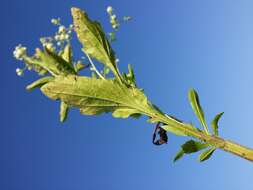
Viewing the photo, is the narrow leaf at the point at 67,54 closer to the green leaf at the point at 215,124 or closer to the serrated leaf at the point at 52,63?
the serrated leaf at the point at 52,63

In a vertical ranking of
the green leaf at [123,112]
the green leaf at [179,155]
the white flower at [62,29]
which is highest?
the white flower at [62,29]

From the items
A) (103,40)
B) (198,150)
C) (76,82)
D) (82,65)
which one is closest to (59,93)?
(76,82)

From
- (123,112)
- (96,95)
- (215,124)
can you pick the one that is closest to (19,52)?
(96,95)

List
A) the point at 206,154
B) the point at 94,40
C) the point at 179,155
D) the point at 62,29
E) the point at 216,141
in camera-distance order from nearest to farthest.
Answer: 1. the point at 216,141
2. the point at 206,154
3. the point at 179,155
4. the point at 94,40
5. the point at 62,29

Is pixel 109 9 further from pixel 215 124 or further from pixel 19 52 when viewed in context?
pixel 215 124

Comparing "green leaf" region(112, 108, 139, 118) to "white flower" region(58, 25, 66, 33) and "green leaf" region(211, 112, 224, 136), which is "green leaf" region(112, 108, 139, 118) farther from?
"white flower" region(58, 25, 66, 33)

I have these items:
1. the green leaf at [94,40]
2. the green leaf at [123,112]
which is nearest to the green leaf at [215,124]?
the green leaf at [123,112]

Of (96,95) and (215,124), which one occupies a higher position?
(96,95)
